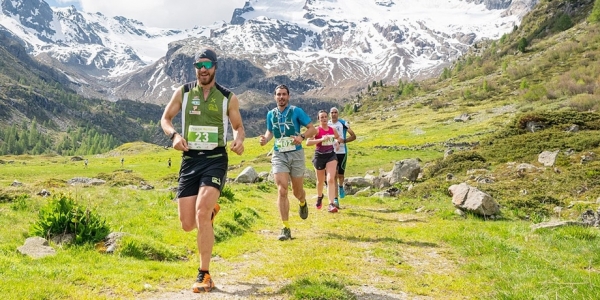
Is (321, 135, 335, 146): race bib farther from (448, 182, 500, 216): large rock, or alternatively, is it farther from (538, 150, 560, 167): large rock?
(538, 150, 560, 167): large rock

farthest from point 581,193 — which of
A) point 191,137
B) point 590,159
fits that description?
point 191,137

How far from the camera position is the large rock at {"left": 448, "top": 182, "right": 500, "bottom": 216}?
14539 millimetres

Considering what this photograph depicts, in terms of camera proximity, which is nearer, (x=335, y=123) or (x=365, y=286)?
(x=365, y=286)

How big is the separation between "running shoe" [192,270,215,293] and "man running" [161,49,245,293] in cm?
54

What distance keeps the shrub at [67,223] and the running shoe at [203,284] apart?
3.76m

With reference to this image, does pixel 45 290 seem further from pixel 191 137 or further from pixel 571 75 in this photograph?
pixel 571 75

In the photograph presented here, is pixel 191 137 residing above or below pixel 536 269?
above

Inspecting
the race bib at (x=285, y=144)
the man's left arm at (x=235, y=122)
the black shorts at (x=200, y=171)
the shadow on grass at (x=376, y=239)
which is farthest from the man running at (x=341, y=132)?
the black shorts at (x=200, y=171)

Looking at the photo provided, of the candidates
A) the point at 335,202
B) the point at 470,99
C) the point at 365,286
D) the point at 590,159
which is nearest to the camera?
the point at 365,286

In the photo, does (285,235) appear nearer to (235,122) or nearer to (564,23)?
(235,122)

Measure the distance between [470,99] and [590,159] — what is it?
129245 millimetres

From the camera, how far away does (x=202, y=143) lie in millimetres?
7793

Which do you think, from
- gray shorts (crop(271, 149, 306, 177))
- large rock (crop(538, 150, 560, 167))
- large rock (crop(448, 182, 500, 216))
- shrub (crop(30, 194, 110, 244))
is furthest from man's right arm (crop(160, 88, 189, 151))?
large rock (crop(538, 150, 560, 167))

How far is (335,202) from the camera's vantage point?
58.7ft
